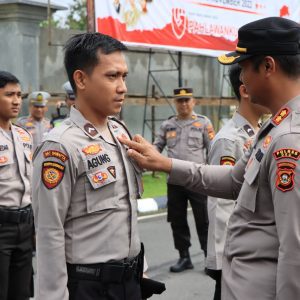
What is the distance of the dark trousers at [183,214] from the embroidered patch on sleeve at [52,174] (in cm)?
390

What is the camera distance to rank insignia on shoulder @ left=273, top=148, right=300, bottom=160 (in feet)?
6.40

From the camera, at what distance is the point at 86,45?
8.52 feet

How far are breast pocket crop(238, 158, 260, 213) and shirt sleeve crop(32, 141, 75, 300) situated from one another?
693 millimetres

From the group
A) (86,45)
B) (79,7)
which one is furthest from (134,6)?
(79,7)

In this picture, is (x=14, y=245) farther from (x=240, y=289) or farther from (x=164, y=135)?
(x=164, y=135)

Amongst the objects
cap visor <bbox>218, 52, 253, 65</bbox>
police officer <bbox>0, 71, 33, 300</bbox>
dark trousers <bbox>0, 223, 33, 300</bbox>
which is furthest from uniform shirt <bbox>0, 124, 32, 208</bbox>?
cap visor <bbox>218, 52, 253, 65</bbox>

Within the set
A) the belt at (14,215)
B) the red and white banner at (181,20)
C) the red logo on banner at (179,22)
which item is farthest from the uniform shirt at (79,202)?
the red logo on banner at (179,22)

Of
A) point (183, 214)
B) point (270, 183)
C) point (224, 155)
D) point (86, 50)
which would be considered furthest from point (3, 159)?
point (183, 214)

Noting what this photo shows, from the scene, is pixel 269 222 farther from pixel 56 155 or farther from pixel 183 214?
pixel 183 214

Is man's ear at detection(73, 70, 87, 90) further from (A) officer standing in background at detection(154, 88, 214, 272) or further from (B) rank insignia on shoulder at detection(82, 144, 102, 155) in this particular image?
(A) officer standing in background at detection(154, 88, 214, 272)

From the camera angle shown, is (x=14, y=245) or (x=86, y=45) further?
(x=14, y=245)

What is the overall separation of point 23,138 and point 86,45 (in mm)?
1826

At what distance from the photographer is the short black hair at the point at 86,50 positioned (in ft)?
8.47

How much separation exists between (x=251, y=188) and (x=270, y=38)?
51 cm
